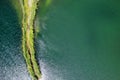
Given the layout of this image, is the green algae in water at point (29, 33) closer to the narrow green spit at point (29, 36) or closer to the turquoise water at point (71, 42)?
the narrow green spit at point (29, 36)

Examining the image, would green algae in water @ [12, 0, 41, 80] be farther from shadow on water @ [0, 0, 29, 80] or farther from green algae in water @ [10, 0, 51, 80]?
shadow on water @ [0, 0, 29, 80]

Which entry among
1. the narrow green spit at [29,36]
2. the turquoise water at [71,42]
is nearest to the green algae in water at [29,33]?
the narrow green spit at [29,36]

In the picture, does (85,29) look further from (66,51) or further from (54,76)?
(54,76)

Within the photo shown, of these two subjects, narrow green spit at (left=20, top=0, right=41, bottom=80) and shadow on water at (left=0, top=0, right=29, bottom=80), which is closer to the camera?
narrow green spit at (left=20, top=0, right=41, bottom=80)

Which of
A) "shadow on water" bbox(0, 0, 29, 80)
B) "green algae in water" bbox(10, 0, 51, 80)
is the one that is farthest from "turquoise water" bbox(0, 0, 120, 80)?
"green algae in water" bbox(10, 0, 51, 80)

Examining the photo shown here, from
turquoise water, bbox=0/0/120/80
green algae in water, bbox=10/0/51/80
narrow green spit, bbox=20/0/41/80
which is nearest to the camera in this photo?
narrow green spit, bbox=20/0/41/80

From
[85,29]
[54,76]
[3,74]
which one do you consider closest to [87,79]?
[54,76]

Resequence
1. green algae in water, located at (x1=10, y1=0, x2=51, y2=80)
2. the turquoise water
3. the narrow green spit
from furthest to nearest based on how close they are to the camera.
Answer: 1. the turquoise water
2. green algae in water, located at (x1=10, y1=0, x2=51, y2=80)
3. the narrow green spit

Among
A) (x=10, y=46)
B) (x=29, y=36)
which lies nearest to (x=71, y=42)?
(x=29, y=36)
